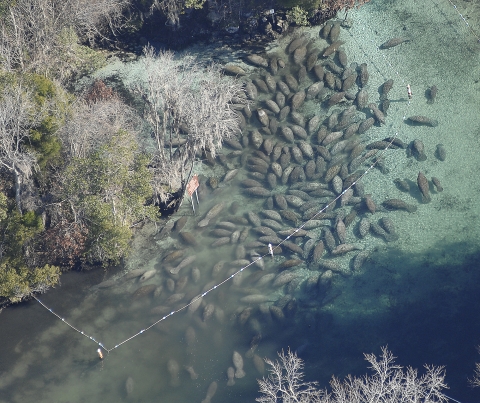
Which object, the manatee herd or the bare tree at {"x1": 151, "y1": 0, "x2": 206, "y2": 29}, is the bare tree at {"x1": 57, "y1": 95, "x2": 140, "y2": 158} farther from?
the bare tree at {"x1": 151, "y1": 0, "x2": 206, "y2": 29}

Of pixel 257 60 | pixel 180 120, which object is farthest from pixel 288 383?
pixel 257 60

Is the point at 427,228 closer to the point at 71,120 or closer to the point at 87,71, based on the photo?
the point at 71,120

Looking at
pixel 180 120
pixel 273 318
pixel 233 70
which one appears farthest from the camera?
pixel 233 70

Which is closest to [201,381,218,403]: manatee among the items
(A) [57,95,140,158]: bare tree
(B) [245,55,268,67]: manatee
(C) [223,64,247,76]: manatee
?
(A) [57,95,140,158]: bare tree

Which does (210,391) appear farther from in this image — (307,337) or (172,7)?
(172,7)

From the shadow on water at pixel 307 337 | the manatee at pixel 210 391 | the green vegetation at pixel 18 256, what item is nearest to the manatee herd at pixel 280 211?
the manatee at pixel 210 391

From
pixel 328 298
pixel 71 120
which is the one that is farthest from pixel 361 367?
pixel 71 120

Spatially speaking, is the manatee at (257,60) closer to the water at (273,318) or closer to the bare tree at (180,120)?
the bare tree at (180,120)
